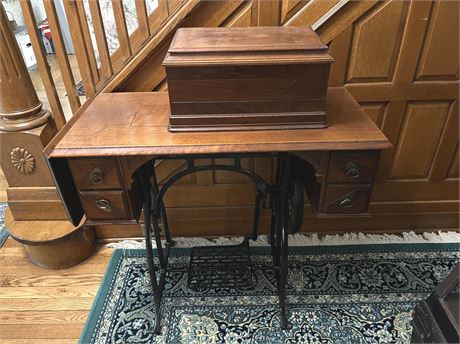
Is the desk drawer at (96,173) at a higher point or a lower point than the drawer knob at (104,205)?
higher

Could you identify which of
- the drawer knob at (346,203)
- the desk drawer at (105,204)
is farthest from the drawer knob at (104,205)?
the drawer knob at (346,203)

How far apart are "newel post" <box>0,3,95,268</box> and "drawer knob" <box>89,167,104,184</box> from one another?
24.0 inches

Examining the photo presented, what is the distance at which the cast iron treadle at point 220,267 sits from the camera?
1.61 meters

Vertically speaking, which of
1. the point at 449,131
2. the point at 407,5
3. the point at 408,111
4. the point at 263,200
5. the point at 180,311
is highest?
the point at 407,5

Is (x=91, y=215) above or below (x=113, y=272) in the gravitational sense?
above

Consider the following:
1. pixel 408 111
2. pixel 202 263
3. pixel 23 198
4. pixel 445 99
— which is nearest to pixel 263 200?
pixel 202 263

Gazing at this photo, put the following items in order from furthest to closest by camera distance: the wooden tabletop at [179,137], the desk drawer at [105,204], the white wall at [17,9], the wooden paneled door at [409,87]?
the white wall at [17,9] < the wooden paneled door at [409,87] < the desk drawer at [105,204] < the wooden tabletop at [179,137]

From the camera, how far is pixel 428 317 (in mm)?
1121

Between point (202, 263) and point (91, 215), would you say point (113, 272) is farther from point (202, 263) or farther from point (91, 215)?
point (91, 215)

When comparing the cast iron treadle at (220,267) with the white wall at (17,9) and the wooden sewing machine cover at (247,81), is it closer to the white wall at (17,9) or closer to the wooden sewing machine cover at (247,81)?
the wooden sewing machine cover at (247,81)

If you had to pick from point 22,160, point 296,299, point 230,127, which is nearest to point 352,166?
point 230,127

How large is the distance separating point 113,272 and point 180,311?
→ 0.41 meters

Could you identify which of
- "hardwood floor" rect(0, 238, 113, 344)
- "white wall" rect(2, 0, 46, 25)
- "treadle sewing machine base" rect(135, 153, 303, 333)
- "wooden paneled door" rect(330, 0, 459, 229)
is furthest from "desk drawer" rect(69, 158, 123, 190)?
"white wall" rect(2, 0, 46, 25)

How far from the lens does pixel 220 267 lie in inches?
65.7
